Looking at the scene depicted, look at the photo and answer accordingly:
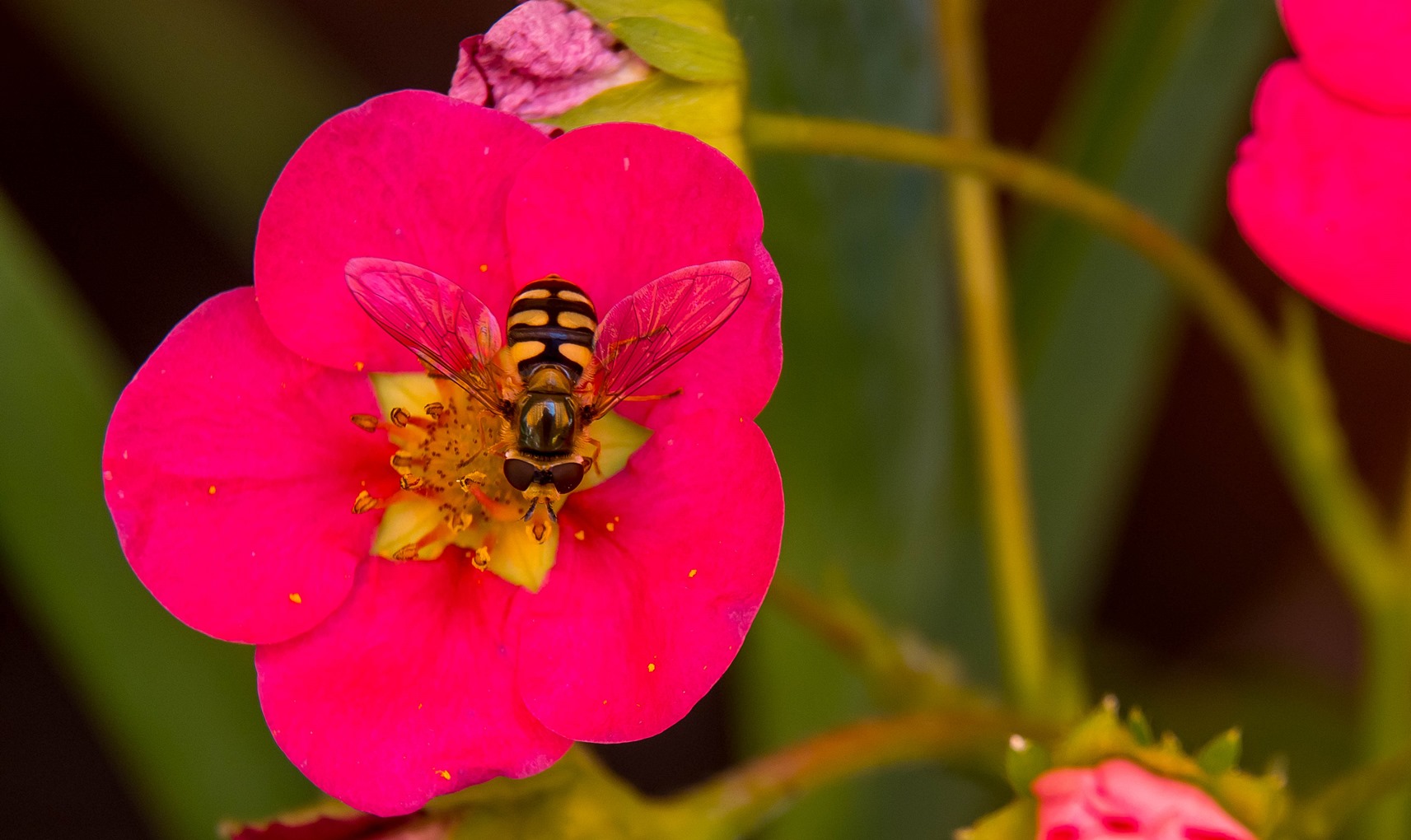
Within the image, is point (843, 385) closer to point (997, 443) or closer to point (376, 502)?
point (997, 443)

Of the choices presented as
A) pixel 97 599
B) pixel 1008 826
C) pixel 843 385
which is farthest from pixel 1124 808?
pixel 97 599

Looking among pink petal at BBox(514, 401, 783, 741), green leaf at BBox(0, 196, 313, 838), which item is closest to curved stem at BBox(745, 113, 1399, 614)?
pink petal at BBox(514, 401, 783, 741)

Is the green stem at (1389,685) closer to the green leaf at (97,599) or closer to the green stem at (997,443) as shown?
the green stem at (997,443)

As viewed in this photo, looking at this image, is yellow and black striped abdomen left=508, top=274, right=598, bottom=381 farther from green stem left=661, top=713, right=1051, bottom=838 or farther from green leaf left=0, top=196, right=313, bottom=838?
green leaf left=0, top=196, right=313, bottom=838

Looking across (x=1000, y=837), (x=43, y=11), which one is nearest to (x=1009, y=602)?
(x=1000, y=837)

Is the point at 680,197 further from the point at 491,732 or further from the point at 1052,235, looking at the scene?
the point at 1052,235

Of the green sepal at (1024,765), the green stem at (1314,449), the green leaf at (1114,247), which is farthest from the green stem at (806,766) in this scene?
the green leaf at (1114,247)
